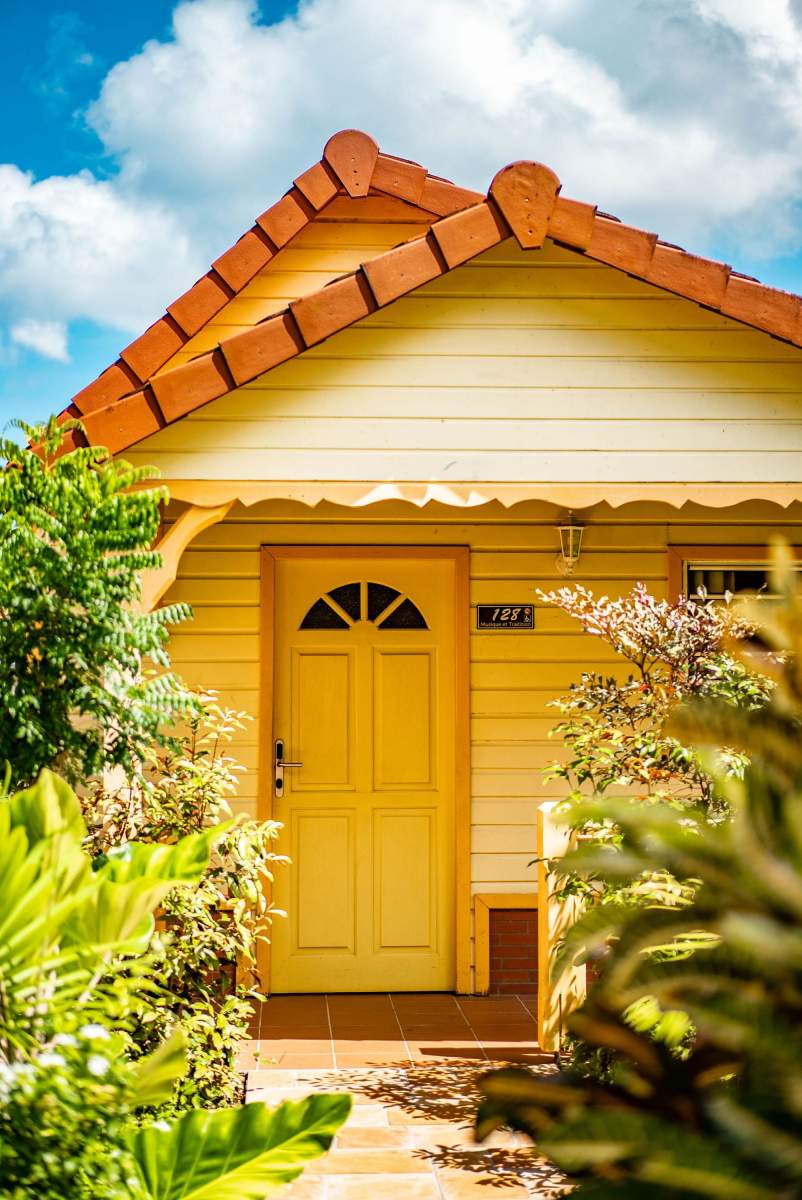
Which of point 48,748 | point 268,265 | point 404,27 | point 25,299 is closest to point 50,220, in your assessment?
point 25,299

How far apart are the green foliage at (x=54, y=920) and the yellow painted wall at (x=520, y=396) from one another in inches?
140

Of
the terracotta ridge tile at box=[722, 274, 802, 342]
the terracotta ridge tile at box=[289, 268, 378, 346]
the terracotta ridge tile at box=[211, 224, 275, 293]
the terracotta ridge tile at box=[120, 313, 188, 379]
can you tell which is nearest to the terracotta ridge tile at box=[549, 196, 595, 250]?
the terracotta ridge tile at box=[722, 274, 802, 342]

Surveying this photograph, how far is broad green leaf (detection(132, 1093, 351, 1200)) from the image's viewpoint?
8.29 feet

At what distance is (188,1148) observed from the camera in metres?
2.54

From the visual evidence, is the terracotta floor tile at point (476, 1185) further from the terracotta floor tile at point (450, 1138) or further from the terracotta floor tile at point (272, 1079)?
the terracotta floor tile at point (272, 1079)

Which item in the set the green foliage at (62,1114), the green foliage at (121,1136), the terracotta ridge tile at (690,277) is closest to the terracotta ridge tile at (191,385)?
the terracotta ridge tile at (690,277)

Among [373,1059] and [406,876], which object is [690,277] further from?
[373,1059]

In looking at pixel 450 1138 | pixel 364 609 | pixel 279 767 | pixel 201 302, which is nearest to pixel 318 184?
pixel 201 302

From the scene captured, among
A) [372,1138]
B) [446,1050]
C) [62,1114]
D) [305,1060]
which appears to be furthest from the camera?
[446,1050]

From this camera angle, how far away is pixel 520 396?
607cm

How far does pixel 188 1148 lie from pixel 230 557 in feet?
17.2

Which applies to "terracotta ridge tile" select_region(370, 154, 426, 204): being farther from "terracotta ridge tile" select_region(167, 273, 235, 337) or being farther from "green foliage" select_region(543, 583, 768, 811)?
"green foliage" select_region(543, 583, 768, 811)

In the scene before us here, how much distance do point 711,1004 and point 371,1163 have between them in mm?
3838

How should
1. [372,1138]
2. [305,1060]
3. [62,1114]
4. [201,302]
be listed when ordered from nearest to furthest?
1. [62,1114]
2. [372,1138]
3. [305,1060]
4. [201,302]
